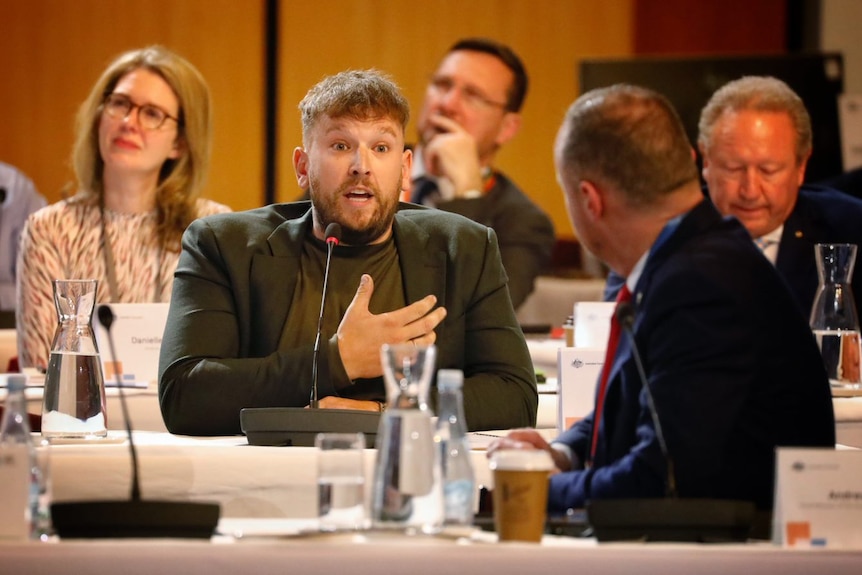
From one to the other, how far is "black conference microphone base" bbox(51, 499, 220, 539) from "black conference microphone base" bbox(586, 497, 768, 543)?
1.51 ft

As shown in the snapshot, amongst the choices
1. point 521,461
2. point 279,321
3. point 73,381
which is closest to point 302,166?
point 279,321

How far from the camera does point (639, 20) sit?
732 centimetres

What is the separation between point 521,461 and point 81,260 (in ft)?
8.82

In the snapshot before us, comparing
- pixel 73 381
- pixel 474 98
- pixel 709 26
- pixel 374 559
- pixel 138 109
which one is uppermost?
pixel 709 26

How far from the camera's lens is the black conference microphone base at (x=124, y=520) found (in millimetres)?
1479

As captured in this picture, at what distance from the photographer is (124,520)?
148 cm

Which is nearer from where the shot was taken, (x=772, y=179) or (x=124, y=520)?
(x=124, y=520)

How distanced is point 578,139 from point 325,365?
857 mm

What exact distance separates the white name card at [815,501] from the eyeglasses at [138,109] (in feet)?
9.59

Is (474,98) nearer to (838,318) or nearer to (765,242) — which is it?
(765,242)

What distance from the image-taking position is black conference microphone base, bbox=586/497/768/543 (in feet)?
5.03

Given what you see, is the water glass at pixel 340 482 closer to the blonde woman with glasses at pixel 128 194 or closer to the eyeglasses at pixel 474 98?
the blonde woman with glasses at pixel 128 194

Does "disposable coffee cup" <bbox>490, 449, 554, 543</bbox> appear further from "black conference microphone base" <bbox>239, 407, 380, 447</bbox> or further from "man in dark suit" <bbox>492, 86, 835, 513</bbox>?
"black conference microphone base" <bbox>239, 407, 380, 447</bbox>

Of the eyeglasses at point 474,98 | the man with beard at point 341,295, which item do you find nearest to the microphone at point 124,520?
the man with beard at point 341,295
